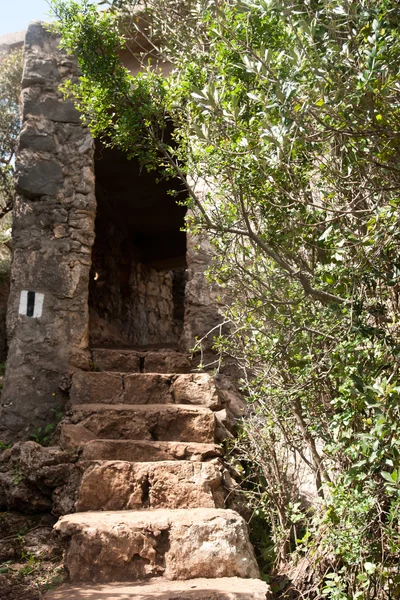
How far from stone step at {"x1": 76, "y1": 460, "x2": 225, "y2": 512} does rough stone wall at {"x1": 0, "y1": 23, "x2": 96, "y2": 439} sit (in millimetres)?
1339

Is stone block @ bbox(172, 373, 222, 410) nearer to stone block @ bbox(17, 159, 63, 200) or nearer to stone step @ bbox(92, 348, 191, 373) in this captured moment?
stone step @ bbox(92, 348, 191, 373)

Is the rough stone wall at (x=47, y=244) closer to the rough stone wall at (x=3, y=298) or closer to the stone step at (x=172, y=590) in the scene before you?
the stone step at (x=172, y=590)

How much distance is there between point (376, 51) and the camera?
97.2 inches

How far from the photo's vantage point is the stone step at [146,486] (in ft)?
12.4

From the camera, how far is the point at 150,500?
381cm

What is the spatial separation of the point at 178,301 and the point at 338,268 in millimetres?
9675

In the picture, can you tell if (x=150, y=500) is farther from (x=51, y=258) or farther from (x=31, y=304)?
(x=51, y=258)

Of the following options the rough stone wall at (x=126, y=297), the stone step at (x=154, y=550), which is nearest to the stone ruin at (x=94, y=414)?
the stone step at (x=154, y=550)

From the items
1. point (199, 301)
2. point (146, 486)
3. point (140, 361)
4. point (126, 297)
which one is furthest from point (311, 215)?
point (126, 297)

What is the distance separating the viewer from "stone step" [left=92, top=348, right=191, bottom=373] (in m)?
5.43

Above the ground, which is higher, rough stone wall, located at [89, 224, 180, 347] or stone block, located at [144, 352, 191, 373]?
rough stone wall, located at [89, 224, 180, 347]

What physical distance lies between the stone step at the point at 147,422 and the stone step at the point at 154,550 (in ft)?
3.36

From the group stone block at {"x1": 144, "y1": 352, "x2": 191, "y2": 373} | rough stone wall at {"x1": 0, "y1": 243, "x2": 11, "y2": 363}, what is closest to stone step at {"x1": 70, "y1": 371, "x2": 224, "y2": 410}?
stone block at {"x1": 144, "y1": 352, "x2": 191, "y2": 373}

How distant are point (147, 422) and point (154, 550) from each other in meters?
1.27
